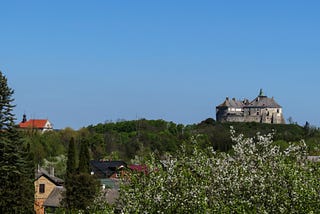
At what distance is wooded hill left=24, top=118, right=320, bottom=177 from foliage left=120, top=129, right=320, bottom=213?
51.4 m

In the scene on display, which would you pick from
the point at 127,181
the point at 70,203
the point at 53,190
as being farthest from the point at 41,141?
the point at 127,181

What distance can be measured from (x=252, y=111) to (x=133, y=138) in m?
56.3

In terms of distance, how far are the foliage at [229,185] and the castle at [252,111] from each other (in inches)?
6427

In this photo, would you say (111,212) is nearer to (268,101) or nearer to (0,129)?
(0,129)

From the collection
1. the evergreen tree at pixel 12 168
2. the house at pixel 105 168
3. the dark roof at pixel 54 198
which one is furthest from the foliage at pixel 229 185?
the house at pixel 105 168

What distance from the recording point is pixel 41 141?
105 meters

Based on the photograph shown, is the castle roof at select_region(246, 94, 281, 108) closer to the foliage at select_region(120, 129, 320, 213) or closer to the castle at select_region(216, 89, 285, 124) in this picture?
the castle at select_region(216, 89, 285, 124)

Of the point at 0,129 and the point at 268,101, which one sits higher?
the point at 268,101

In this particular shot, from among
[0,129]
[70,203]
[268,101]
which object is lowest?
[70,203]

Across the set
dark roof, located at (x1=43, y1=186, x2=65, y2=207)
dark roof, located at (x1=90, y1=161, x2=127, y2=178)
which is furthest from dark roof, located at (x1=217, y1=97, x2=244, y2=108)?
dark roof, located at (x1=43, y1=186, x2=65, y2=207)

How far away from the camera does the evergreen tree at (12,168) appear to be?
1720 inches

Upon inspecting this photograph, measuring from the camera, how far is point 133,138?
14025 centimetres

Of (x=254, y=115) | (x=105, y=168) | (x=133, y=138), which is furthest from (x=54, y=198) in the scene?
(x=254, y=115)

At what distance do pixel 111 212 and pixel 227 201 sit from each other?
3.07 meters
